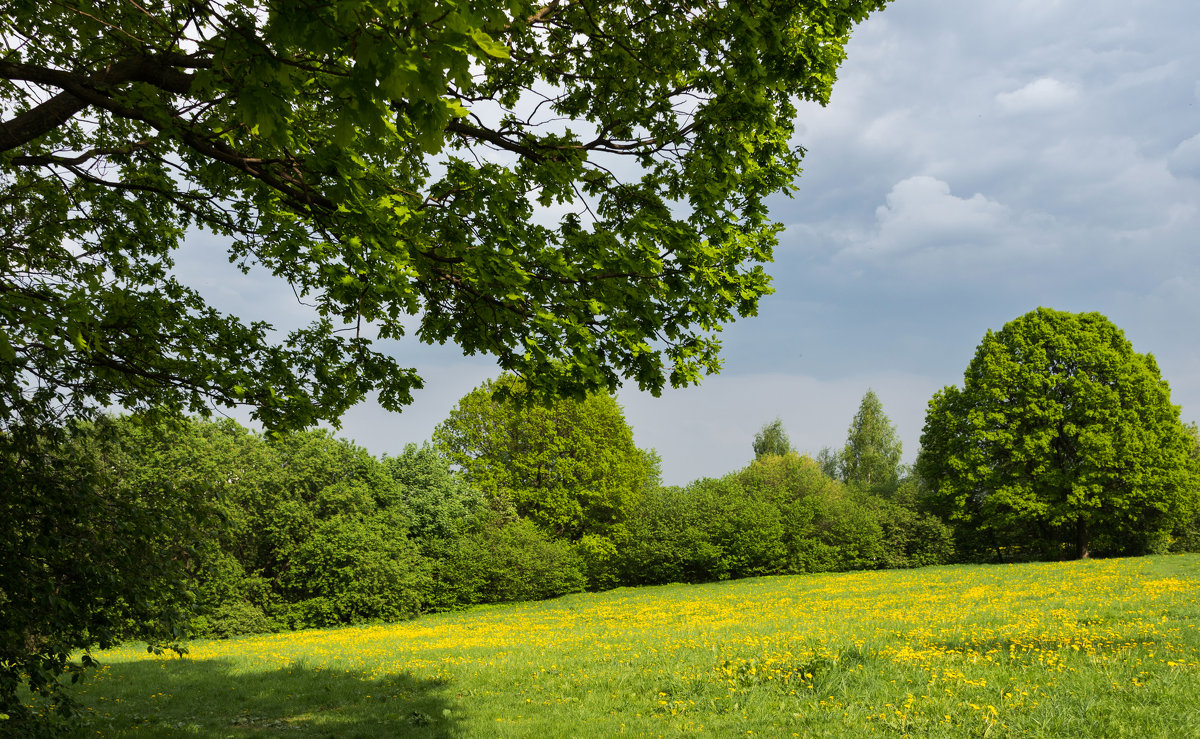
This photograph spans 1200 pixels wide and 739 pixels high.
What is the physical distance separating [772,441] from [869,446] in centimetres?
949

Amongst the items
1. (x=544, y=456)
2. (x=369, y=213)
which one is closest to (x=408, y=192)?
(x=369, y=213)

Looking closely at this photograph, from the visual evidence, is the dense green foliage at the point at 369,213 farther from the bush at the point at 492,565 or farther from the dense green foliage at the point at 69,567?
the bush at the point at 492,565

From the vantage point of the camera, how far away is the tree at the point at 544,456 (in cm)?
4031

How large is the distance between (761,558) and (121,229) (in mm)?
38002

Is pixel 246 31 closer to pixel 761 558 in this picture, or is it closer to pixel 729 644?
pixel 729 644

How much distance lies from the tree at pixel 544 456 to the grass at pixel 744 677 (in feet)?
60.4

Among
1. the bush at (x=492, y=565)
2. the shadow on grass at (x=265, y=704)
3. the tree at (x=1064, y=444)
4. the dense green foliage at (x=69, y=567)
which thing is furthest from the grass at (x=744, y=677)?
the tree at (x=1064, y=444)

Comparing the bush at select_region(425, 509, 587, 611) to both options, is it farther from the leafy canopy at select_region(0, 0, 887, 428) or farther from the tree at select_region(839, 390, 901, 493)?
the tree at select_region(839, 390, 901, 493)

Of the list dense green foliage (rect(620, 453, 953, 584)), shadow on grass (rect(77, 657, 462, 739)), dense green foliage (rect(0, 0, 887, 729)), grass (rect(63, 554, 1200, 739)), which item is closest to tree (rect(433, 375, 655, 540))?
dense green foliage (rect(620, 453, 953, 584))

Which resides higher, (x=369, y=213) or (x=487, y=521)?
(x=369, y=213)

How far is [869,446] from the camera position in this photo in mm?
68375

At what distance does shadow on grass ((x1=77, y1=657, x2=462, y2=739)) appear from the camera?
10336mm

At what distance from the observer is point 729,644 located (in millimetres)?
13922

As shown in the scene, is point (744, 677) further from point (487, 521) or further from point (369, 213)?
point (487, 521)
